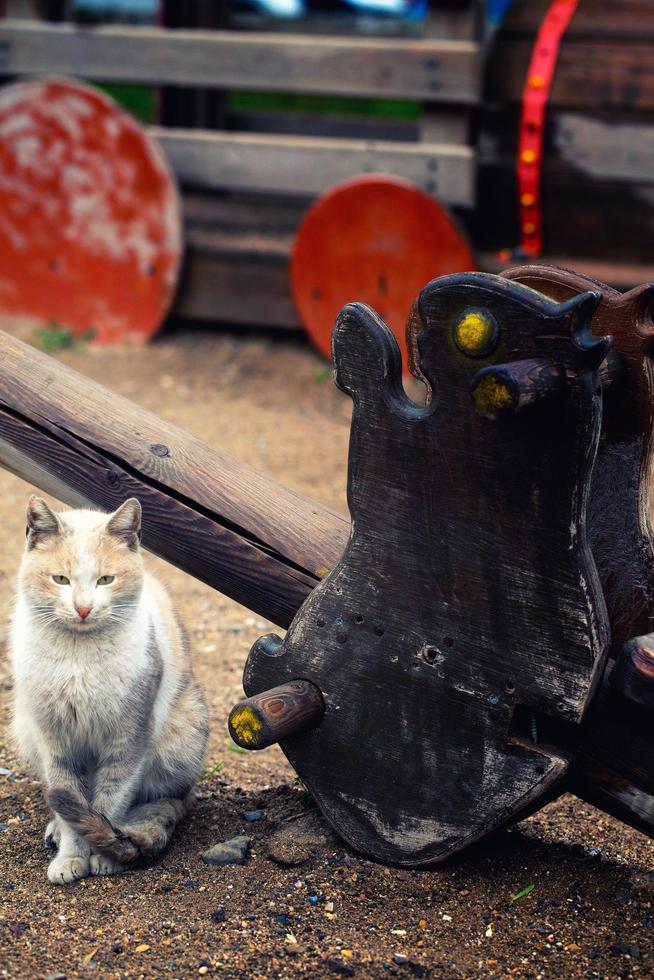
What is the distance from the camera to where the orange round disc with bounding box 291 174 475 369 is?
5746mm

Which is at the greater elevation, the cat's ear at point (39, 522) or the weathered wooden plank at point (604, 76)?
the weathered wooden plank at point (604, 76)

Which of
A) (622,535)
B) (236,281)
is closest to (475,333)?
(622,535)

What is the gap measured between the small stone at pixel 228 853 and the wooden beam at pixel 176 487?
52 cm

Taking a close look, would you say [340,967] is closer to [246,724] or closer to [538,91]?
[246,724]

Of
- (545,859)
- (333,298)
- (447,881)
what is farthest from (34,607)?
(333,298)

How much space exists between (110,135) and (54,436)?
431 centimetres

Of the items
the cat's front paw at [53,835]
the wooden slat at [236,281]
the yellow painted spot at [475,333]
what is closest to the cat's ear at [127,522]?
the cat's front paw at [53,835]

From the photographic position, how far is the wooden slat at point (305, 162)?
228 inches

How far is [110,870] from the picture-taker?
2.39 meters

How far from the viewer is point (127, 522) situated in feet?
7.73

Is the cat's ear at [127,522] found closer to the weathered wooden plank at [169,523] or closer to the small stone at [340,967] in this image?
the weathered wooden plank at [169,523]

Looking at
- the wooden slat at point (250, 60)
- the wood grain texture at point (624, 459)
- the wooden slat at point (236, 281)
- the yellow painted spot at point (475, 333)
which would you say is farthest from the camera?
the wooden slat at point (236, 281)

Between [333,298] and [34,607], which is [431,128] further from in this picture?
[34,607]

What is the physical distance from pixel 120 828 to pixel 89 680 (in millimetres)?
355
